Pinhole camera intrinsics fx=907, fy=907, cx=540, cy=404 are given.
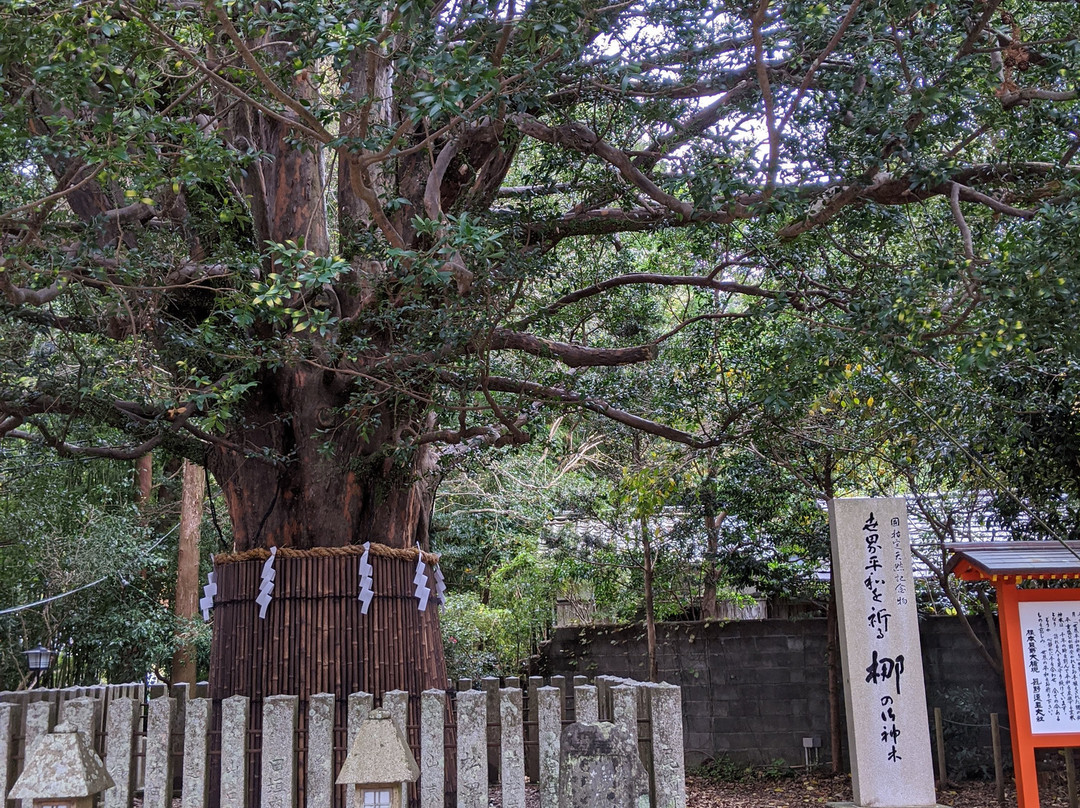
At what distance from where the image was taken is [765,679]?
11.1 metres

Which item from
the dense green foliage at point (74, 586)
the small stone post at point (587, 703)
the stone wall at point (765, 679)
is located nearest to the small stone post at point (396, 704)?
the small stone post at point (587, 703)

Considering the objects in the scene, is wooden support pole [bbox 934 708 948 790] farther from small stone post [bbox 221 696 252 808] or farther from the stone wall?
small stone post [bbox 221 696 252 808]

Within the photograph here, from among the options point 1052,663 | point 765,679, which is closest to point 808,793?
point 765,679

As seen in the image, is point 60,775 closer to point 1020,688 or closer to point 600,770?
point 600,770

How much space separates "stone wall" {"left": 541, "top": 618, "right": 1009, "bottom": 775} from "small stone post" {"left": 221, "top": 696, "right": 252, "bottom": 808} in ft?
24.0

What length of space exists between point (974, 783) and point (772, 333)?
210 inches

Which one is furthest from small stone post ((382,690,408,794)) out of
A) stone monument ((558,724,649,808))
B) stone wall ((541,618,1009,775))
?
stone wall ((541,618,1009,775))

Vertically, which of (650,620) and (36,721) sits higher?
(650,620)

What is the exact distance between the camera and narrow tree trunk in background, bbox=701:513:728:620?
11459mm

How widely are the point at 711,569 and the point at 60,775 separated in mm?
8777

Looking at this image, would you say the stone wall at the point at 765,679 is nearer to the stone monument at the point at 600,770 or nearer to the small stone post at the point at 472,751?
the small stone post at the point at 472,751

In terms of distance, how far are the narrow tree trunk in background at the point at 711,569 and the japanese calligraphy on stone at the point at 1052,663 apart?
395cm

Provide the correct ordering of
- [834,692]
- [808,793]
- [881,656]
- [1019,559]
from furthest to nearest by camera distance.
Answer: [834,692] → [808,793] → [1019,559] → [881,656]

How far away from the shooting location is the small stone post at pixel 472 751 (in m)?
4.92
